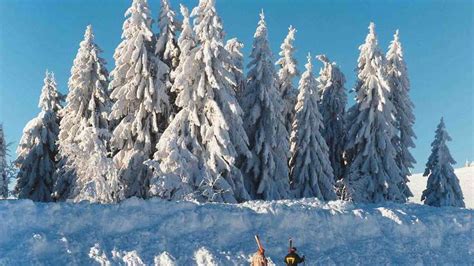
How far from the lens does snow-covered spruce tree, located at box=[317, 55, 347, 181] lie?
37.7 meters

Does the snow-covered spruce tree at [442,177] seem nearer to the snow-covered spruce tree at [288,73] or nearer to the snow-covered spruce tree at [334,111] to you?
the snow-covered spruce tree at [334,111]

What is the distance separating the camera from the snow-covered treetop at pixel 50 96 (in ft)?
108

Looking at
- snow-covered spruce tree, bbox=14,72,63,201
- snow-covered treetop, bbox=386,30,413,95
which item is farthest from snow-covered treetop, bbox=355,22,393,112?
snow-covered spruce tree, bbox=14,72,63,201

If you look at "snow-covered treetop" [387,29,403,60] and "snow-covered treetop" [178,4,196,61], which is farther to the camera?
"snow-covered treetop" [387,29,403,60]

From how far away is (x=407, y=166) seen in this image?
119ft

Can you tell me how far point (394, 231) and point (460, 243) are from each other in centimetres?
200

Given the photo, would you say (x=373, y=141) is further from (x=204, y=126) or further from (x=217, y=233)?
(x=217, y=233)

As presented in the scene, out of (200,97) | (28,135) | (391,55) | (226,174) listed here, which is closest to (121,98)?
(200,97)

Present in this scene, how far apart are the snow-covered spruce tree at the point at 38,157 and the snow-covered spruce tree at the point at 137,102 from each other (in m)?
7.13

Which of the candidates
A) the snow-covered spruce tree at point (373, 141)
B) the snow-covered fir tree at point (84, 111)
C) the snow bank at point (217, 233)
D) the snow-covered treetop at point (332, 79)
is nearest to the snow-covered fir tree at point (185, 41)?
the snow-covered fir tree at point (84, 111)

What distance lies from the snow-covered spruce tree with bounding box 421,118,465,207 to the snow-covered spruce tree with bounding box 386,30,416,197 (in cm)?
153

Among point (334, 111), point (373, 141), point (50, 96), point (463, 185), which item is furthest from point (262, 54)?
point (463, 185)

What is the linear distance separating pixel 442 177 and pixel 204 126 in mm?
18847

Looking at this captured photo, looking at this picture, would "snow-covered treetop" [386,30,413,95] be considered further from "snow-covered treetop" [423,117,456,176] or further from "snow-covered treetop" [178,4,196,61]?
"snow-covered treetop" [178,4,196,61]
